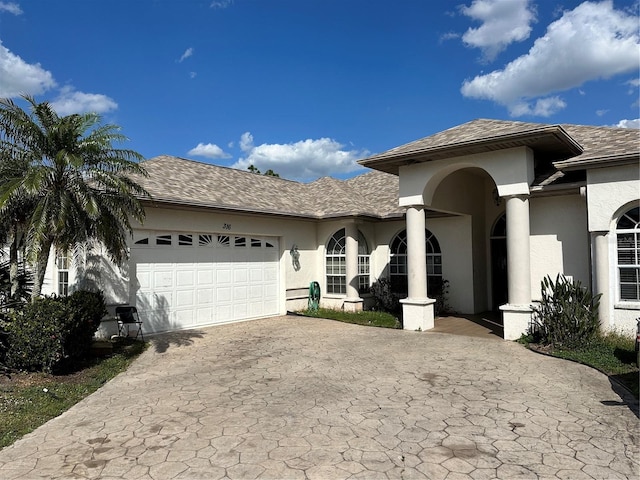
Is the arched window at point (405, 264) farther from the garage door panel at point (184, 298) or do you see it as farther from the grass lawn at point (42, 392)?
the grass lawn at point (42, 392)

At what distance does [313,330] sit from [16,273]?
291 inches

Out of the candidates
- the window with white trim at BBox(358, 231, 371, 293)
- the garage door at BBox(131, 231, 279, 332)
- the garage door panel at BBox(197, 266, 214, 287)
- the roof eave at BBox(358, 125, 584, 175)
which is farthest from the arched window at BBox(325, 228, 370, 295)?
the garage door panel at BBox(197, 266, 214, 287)

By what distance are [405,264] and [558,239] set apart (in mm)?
5950

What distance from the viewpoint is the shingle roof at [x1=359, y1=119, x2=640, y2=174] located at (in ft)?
33.4

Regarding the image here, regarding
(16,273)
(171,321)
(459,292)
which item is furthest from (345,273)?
(16,273)

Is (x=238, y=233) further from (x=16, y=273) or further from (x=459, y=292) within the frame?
(x=459, y=292)

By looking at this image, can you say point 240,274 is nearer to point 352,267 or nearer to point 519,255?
point 352,267

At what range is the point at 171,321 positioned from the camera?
12.9 meters

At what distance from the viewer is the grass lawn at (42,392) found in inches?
232

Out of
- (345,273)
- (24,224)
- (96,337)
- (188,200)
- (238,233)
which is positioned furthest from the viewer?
(345,273)

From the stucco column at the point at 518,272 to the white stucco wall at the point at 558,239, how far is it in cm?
137

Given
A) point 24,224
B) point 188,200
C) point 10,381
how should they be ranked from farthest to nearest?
point 188,200, point 24,224, point 10,381

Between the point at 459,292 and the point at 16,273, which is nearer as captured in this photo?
the point at 16,273

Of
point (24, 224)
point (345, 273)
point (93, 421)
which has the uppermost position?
point (24, 224)
